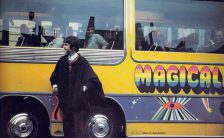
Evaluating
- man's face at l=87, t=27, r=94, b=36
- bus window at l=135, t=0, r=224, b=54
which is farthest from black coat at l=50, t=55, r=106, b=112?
bus window at l=135, t=0, r=224, b=54

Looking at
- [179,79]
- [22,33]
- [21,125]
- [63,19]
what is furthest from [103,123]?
[22,33]

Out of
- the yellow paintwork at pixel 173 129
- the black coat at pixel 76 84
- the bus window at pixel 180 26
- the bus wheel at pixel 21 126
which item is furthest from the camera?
the bus window at pixel 180 26

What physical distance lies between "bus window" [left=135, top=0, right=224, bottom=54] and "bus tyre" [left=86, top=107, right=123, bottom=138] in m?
1.16

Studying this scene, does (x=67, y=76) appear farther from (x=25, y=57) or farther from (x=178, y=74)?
(x=178, y=74)

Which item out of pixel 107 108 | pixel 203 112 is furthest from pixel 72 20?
pixel 203 112

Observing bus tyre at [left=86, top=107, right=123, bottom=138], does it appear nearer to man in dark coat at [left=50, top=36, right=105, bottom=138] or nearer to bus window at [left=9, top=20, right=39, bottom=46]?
man in dark coat at [left=50, top=36, right=105, bottom=138]

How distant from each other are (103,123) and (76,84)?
110cm

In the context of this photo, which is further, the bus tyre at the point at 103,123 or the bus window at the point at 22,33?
the bus tyre at the point at 103,123

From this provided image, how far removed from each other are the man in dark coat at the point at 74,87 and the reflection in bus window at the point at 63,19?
2.42ft

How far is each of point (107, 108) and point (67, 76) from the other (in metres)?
1.11

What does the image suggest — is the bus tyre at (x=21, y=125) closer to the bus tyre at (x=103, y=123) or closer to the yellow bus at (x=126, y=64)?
the yellow bus at (x=126, y=64)

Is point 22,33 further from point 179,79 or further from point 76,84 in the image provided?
point 179,79

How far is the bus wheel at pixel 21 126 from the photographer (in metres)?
7.10

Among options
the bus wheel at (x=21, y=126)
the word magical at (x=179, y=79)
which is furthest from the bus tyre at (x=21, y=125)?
the word magical at (x=179, y=79)
